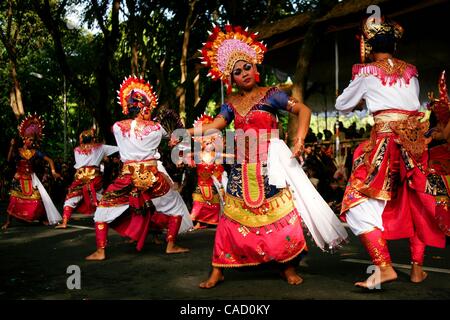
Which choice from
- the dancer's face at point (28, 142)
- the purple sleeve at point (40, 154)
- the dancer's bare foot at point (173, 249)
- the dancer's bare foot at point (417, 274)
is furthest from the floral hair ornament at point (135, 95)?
the dancer's face at point (28, 142)

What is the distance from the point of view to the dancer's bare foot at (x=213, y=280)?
4.77 m

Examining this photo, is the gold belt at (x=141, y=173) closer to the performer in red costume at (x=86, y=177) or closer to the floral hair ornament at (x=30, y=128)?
the performer in red costume at (x=86, y=177)

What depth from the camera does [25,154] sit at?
35.5ft

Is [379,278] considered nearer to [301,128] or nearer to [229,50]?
[301,128]

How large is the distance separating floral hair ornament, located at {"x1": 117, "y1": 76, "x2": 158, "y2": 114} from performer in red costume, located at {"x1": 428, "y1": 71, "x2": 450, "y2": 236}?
11.2ft

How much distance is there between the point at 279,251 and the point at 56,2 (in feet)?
70.0

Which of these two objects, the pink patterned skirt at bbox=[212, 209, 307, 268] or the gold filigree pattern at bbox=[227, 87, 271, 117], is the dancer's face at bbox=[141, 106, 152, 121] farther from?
the pink patterned skirt at bbox=[212, 209, 307, 268]

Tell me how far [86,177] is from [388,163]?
23.7 ft

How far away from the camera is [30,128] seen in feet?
35.3

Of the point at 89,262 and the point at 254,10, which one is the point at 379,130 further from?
the point at 254,10

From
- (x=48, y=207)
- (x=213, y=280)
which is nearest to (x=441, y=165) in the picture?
(x=213, y=280)

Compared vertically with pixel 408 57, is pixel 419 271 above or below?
below

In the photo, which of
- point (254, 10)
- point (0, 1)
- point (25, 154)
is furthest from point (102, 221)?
point (0, 1)

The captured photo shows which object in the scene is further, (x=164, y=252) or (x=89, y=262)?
(x=164, y=252)
